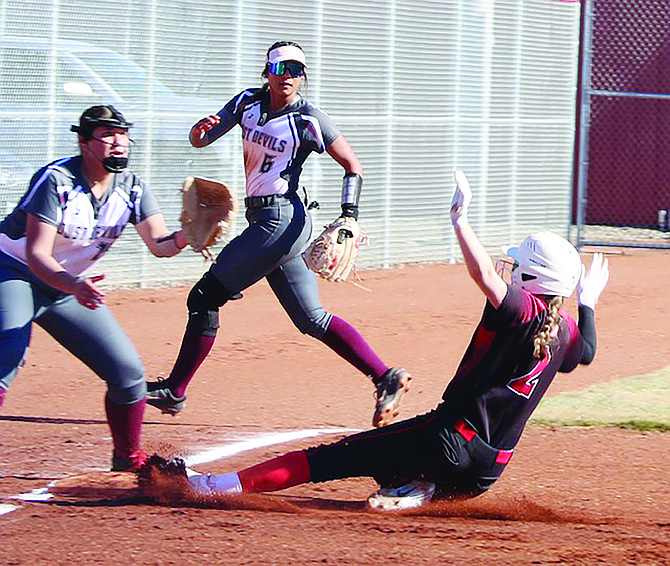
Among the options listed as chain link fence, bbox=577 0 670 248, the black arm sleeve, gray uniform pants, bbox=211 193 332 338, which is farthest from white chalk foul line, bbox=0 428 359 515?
chain link fence, bbox=577 0 670 248

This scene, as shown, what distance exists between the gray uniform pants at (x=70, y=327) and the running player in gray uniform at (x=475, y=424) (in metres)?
0.50

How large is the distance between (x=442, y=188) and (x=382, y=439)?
31.4 feet

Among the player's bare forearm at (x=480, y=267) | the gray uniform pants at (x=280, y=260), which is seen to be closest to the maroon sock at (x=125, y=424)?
the gray uniform pants at (x=280, y=260)

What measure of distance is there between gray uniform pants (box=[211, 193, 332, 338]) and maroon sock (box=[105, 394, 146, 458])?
132 centimetres

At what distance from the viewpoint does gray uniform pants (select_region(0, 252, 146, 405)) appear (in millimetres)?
5590

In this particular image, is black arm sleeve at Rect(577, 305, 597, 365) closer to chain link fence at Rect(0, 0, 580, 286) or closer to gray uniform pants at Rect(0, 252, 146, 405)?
A: gray uniform pants at Rect(0, 252, 146, 405)

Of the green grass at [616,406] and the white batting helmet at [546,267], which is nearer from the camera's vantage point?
the white batting helmet at [546,267]

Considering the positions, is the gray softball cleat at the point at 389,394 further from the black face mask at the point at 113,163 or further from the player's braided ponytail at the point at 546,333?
the black face mask at the point at 113,163

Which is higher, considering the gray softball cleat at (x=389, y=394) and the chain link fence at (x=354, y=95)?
the chain link fence at (x=354, y=95)

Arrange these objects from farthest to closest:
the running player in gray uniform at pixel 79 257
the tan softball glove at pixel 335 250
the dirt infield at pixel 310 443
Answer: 1. the tan softball glove at pixel 335 250
2. the running player in gray uniform at pixel 79 257
3. the dirt infield at pixel 310 443

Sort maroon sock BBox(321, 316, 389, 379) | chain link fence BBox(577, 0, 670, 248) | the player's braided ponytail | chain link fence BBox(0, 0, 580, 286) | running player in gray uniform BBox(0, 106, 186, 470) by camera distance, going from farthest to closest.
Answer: chain link fence BBox(577, 0, 670, 248)
chain link fence BBox(0, 0, 580, 286)
maroon sock BBox(321, 316, 389, 379)
running player in gray uniform BBox(0, 106, 186, 470)
the player's braided ponytail

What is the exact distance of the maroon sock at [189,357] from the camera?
7.02 metres

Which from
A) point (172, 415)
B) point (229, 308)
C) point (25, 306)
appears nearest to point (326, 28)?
point (229, 308)

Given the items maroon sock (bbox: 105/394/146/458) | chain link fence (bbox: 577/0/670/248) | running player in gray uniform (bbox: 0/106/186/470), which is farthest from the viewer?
chain link fence (bbox: 577/0/670/248)
